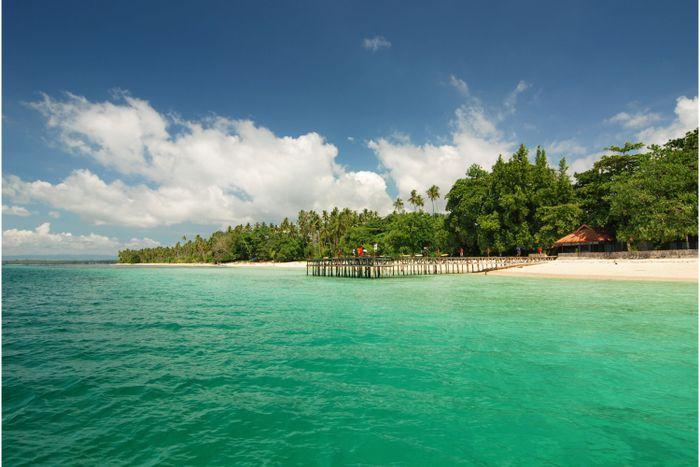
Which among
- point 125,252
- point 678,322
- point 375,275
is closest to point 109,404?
point 678,322

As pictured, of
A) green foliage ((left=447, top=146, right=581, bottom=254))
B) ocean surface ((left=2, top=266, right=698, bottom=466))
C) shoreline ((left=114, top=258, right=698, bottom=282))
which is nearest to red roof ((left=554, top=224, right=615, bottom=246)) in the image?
green foliage ((left=447, top=146, right=581, bottom=254))

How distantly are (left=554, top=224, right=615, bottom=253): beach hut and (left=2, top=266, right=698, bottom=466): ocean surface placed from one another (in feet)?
129

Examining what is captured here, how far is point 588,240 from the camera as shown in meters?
49.6

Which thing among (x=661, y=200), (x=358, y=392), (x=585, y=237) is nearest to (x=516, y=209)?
(x=585, y=237)

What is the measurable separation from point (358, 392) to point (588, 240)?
2081 inches

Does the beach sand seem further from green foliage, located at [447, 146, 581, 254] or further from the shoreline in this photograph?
green foliage, located at [447, 146, 581, 254]

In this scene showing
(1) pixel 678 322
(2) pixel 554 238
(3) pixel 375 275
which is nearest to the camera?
(1) pixel 678 322

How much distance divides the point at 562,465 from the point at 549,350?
593 centimetres

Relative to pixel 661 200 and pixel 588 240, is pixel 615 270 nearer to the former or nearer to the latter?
pixel 661 200

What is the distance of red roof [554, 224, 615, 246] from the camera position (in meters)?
49.0

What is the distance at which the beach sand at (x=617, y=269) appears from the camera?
29781mm

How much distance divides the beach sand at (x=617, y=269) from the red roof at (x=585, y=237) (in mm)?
9996

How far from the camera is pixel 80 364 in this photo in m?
9.91

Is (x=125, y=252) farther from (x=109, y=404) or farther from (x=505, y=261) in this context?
(x=109, y=404)
